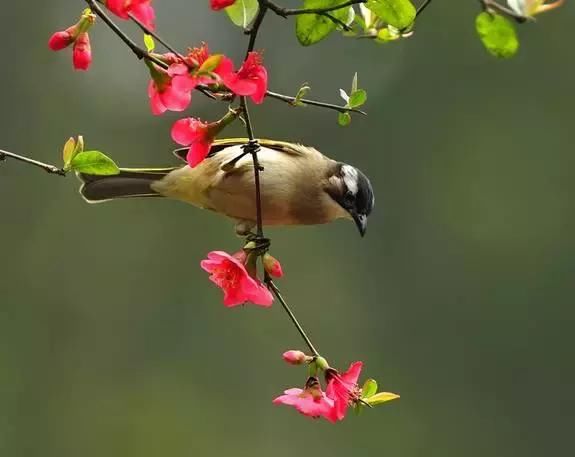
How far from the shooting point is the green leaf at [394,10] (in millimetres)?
997

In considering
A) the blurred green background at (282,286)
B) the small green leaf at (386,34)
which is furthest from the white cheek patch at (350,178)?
the blurred green background at (282,286)

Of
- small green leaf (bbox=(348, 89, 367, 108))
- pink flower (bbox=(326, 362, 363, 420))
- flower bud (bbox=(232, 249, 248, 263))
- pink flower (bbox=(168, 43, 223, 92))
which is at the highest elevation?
pink flower (bbox=(168, 43, 223, 92))

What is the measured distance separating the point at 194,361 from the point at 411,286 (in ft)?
4.55

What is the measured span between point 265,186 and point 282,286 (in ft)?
14.1

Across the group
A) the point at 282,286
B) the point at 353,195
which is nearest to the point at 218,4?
the point at 353,195

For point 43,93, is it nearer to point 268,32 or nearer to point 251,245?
point 268,32

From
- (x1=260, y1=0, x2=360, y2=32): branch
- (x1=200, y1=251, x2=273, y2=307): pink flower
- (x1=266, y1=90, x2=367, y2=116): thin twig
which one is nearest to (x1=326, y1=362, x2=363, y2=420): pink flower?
(x1=200, y1=251, x2=273, y2=307): pink flower

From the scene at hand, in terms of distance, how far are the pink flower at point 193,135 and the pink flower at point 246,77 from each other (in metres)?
0.11

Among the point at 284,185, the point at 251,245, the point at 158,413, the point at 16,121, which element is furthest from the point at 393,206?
the point at 251,245

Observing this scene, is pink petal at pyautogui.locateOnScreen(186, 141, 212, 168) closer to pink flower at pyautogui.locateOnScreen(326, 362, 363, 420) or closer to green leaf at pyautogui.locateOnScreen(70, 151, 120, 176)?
green leaf at pyautogui.locateOnScreen(70, 151, 120, 176)

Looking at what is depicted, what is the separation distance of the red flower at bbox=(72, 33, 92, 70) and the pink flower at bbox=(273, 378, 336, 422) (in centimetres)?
42

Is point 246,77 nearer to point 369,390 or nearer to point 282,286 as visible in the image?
point 369,390

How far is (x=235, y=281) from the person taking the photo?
111cm

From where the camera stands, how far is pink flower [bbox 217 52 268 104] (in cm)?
94
